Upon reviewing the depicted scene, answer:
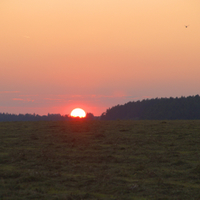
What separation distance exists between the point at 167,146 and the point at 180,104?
561 feet

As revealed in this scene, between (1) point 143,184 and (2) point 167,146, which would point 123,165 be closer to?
(1) point 143,184

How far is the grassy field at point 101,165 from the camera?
11906mm

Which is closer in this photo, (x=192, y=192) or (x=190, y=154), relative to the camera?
(x=192, y=192)

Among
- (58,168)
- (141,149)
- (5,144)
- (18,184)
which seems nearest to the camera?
(18,184)

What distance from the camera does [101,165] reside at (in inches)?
657

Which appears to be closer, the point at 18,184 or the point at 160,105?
the point at 18,184

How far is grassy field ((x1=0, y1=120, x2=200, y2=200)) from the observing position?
1191cm

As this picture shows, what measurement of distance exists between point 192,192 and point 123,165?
5.57 metres

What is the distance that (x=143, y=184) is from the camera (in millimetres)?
13031

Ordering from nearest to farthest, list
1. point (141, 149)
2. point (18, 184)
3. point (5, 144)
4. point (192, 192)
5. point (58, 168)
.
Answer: point (192, 192), point (18, 184), point (58, 168), point (141, 149), point (5, 144)

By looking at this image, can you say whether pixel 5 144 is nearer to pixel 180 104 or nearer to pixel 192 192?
pixel 192 192

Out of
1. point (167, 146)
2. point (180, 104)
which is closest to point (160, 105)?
point (180, 104)

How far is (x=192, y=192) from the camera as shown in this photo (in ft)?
39.0

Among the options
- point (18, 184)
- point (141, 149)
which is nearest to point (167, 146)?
point (141, 149)
